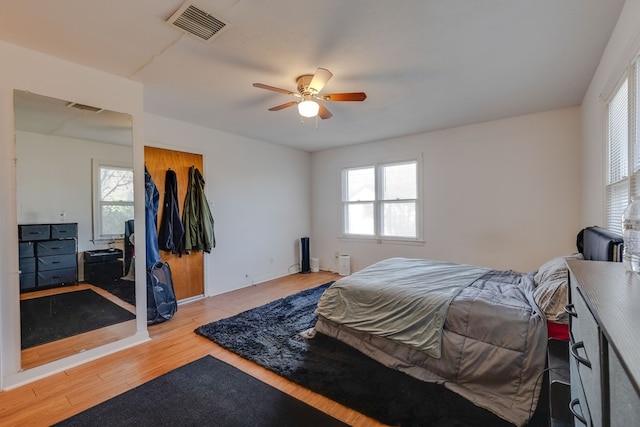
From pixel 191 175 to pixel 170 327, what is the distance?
1.99 m

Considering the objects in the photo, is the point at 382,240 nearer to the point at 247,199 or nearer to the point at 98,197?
the point at 247,199

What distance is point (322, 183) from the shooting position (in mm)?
5938

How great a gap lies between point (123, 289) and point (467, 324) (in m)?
3.02

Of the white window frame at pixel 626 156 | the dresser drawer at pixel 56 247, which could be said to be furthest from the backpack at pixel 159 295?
the white window frame at pixel 626 156

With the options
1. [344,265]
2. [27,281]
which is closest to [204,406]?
[27,281]

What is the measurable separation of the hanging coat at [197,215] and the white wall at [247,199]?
0.18m

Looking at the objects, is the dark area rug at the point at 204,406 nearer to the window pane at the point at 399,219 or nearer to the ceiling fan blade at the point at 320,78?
the ceiling fan blade at the point at 320,78

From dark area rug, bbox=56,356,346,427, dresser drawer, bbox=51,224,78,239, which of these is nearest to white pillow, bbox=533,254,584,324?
dark area rug, bbox=56,356,346,427

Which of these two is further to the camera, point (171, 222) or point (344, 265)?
point (344, 265)

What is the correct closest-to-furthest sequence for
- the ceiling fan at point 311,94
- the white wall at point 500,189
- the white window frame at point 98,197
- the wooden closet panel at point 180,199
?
the ceiling fan at point 311,94 < the white window frame at point 98,197 < the white wall at point 500,189 < the wooden closet panel at point 180,199

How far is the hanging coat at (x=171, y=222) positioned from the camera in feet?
12.4

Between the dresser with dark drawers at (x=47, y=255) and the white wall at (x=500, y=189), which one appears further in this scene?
the white wall at (x=500, y=189)

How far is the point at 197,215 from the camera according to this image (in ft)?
13.3

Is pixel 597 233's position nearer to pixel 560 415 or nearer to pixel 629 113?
pixel 629 113
